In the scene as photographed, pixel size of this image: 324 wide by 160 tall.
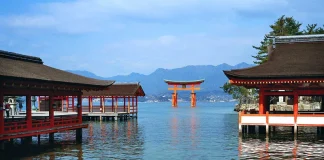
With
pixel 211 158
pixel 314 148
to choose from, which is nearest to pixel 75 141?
pixel 211 158

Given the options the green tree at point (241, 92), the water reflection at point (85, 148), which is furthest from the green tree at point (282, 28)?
the water reflection at point (85, 148)

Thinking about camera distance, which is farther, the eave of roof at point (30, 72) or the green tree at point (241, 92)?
the green tree at point (241, 92)

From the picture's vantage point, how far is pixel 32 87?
28.3m

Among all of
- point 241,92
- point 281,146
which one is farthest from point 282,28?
point 281,146

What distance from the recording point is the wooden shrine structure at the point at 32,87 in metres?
25.6

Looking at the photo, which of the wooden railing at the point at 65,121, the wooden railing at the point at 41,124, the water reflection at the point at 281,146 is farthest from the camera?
the wooden railing at the point at 65,121

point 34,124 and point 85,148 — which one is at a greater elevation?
point 34,124

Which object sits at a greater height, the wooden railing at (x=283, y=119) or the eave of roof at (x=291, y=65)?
the eave of roof at (x=291, y=65)

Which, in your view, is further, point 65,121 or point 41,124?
point 65,121

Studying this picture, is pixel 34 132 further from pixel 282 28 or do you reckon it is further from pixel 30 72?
pixel 282 28

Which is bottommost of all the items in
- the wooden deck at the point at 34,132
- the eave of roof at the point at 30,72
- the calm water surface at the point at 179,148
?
the calm water surface at the point at 179,148

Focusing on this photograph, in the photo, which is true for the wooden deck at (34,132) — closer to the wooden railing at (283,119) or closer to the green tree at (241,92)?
the wooden railing at (283,119)

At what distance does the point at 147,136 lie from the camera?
129ft

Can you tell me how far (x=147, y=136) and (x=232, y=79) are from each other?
10036 millimetres
